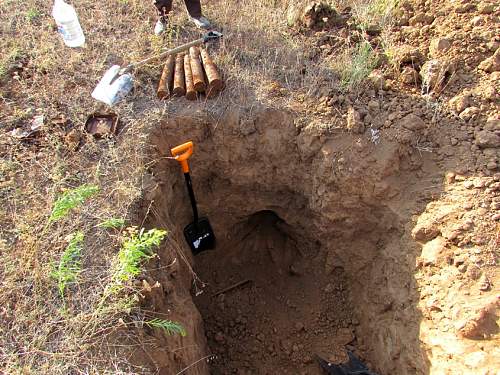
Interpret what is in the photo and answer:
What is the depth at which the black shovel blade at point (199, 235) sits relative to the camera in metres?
3.29

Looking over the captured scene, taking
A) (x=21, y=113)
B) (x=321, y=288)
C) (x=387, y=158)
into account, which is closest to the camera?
(x=387, y=158)

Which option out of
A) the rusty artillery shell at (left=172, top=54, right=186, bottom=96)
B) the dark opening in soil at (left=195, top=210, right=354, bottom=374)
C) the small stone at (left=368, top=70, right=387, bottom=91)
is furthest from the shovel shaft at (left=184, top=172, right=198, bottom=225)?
the small stone at (left=368, top=70, right=387, bottom=91)

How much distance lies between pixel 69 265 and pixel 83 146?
0.92m

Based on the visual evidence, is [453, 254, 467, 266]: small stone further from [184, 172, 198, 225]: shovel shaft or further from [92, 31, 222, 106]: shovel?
[92, 31, 222, 106]: shovel

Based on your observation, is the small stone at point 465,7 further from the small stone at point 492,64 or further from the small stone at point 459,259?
the small stone at point 459,259

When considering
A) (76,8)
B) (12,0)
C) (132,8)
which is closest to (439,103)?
(132,8)

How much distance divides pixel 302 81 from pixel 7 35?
265 cm

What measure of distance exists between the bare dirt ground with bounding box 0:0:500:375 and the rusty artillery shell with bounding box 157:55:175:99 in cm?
7

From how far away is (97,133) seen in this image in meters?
2.83

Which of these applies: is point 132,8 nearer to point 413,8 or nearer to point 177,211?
point 177,211

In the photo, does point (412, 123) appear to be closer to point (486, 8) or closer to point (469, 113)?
point (469, 113)

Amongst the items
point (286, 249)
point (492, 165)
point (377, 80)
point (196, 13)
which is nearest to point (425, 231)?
point (492, 165)

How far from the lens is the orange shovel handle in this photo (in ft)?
9.05

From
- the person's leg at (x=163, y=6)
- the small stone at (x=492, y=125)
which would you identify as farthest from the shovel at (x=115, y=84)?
the small stone at (x=492, y=125)
